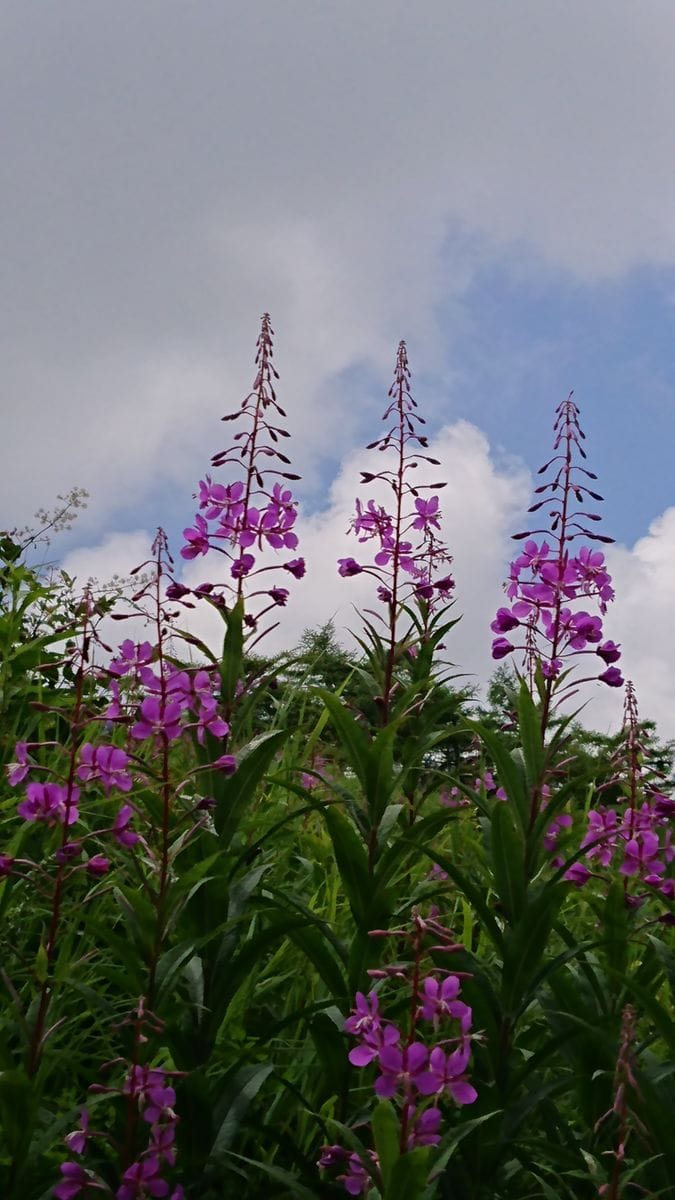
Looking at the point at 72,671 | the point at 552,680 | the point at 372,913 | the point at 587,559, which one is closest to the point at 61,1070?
the point at 372,913

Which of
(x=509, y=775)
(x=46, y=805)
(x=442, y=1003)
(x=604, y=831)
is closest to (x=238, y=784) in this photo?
(x=46, y=805)

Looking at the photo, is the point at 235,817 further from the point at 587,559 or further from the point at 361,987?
the point at 587,559

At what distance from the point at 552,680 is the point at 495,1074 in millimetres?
1193

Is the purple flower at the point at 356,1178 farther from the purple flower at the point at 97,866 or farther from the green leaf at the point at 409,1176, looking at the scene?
the purple flower at the point at 97,866

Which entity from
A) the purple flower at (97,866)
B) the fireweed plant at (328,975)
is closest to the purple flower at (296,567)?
the fireweed plant at (328,975)

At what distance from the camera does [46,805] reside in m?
2.91

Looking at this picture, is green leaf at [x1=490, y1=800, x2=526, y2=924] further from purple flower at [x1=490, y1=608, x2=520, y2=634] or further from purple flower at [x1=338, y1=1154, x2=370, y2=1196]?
purple flower at [x1=338, y1=1154, x2=370, y2=1196]

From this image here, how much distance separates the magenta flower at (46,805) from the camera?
288cm

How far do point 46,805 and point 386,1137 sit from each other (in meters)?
1.19

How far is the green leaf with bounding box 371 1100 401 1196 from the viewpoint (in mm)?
2303

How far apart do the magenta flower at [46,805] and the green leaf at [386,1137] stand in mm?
1074

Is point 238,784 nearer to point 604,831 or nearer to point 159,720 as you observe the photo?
point 159,720

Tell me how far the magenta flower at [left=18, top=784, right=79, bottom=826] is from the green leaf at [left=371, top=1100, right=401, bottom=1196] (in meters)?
1.07

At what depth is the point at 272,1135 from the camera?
3.22m
